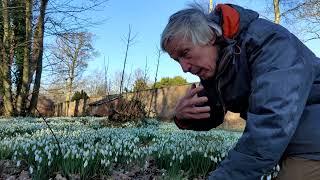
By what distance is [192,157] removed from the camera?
4719 mm

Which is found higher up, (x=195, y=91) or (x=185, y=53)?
(x=185, y=53)

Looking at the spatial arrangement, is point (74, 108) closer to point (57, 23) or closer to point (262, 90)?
point (57, 23)

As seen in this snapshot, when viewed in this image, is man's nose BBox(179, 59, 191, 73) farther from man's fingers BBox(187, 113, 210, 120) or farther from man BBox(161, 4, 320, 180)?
man's fingers BBox(187, 113, 210, 120)

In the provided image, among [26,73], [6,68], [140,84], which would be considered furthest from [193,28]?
[6,68]

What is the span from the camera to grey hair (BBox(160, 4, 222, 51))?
6.72ft

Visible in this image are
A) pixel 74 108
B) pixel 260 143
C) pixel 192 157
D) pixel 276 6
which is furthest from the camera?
pixel 74 108

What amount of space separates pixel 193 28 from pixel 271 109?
0.55 m

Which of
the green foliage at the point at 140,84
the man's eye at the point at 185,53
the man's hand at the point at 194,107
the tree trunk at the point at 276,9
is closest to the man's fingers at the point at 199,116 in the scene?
the man's hand at the point at 194,107

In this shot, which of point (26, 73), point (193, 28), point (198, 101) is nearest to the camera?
point (193, 28)

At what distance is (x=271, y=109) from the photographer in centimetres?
171

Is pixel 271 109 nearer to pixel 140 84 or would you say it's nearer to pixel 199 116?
pixel 199 116

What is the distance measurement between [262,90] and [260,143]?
20cm

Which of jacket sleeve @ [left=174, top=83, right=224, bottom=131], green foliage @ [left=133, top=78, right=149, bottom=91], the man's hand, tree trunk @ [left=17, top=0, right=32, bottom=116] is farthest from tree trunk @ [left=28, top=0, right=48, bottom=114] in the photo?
the man's hand

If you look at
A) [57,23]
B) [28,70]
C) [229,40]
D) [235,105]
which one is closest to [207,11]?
[229,40]
